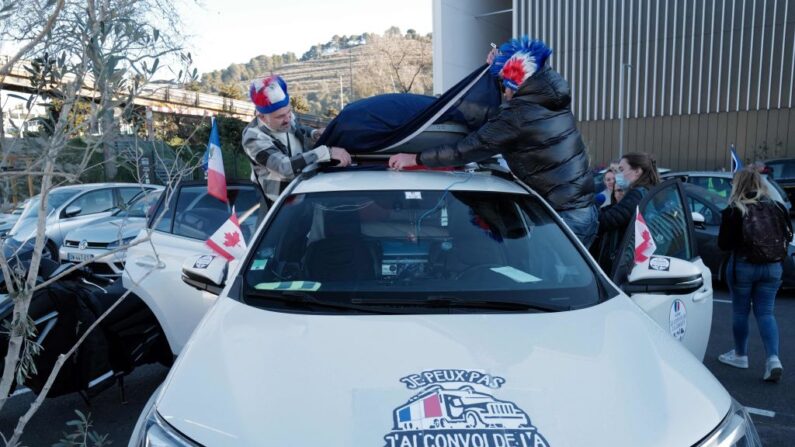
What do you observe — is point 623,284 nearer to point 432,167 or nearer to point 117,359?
point 432,167

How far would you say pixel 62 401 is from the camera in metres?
4.57

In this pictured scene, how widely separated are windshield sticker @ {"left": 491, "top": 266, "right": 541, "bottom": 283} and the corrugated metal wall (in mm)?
24476

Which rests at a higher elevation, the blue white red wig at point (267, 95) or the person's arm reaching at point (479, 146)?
the blue white red wig at point (267, 95)

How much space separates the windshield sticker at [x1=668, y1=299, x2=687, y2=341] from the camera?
324 centimetres

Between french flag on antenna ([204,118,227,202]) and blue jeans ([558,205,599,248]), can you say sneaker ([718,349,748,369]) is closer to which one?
blue jeans ([558,205,599,248])

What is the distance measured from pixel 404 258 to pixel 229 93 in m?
43.9

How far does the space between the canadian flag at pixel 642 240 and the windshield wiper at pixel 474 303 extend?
1085 mm

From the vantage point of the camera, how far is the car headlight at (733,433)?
1.79 meters

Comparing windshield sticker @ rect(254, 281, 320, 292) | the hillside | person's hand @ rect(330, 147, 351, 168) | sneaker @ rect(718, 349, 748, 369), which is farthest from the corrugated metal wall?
windshield sticker @ rect(254, 281, 320, 292)

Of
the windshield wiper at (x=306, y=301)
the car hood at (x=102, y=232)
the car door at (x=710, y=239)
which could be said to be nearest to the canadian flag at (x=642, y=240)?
the windshield wiper at (x=306, y=301)

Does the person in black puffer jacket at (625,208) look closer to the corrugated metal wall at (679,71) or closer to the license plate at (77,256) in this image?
the license plate at (77,256)

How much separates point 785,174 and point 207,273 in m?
17.5

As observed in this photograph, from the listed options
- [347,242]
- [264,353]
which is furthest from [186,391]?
[347,242]

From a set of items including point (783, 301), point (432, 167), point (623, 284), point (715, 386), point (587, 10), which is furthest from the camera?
point (587, 10)
